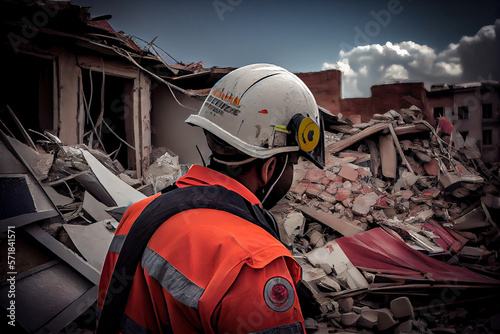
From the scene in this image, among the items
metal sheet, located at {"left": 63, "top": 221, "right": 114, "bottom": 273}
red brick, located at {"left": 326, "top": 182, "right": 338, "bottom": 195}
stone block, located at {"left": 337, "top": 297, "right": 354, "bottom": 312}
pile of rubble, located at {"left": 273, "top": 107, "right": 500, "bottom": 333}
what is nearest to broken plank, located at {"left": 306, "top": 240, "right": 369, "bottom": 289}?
pile of rubble, located at {"left": 273, "top": 107, "right": 500, "bottom": 333}

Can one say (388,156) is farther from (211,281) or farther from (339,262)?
(211,281)

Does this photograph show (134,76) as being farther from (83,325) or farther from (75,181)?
(83,325)

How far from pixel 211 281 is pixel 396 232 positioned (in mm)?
5944

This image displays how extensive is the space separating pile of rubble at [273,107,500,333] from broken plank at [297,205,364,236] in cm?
2

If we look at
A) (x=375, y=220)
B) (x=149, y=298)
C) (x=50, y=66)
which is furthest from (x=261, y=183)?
(x=50, y=66)

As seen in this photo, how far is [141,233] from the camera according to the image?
99 centimetres

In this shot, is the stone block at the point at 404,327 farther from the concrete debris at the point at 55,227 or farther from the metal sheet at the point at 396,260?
the concrete debris at the point at 55,227

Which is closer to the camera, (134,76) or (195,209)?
(195,209)

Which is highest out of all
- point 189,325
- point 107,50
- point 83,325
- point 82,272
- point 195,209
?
point 107,50

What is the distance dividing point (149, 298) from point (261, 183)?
2.09ft

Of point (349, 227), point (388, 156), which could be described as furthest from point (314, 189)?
point (388, 156)

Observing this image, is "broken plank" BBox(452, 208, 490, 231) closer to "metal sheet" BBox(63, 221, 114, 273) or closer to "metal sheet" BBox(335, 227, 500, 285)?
"metal sheet" BBox(335, 227, 500, 285)

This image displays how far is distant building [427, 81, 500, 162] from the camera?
13844 millimetres

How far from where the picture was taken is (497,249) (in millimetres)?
6184
